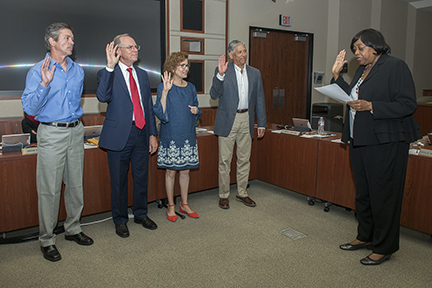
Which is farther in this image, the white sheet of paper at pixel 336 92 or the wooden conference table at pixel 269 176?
the wooden conference table at pixel 269 176

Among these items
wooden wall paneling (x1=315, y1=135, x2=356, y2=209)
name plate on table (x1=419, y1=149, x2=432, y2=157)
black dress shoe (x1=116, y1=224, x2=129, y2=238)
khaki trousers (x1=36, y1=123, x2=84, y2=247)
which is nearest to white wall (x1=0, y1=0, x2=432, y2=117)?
khaki trousers (x1=36, y1=123, x2=84, y2=247)

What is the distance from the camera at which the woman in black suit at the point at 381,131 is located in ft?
7.49

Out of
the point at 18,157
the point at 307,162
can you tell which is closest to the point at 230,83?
the point at 307,162

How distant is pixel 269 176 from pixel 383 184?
2052mm

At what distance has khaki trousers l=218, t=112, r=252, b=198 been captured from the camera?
3.73 m

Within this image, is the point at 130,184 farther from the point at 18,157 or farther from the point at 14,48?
the point at 14,48

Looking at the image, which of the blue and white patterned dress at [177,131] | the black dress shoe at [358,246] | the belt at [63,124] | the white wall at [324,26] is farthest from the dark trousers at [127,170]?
the white wall at [324,26]

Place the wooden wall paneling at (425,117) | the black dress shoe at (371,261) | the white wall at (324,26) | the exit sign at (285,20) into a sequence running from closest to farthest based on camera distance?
the black dress shoe at (371,261)
the white wall at (324,26)
the exit sign at (285,20)
the wooden wall paneling at (425,117)

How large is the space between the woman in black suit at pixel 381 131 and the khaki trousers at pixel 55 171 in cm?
219

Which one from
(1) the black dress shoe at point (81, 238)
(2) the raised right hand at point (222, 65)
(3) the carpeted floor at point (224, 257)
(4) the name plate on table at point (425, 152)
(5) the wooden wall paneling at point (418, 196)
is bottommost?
(3) the carpeted floor at point (224, 257)

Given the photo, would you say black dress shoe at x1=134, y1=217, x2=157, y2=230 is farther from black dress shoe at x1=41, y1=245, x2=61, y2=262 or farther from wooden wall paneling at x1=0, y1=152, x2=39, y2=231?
wooden wall paneling at x1=0, y1=152, x2=39, y2=231

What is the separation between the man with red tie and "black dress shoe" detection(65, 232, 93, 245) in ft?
0.90

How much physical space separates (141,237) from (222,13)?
430 cm

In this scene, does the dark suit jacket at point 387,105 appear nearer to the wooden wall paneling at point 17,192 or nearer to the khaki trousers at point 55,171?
the khaki trousers at point 55,171
